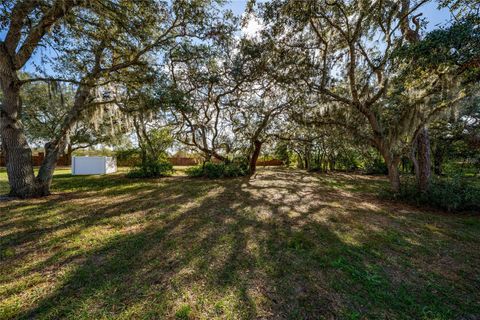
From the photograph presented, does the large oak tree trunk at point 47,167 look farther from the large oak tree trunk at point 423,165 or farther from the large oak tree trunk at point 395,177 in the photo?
the large oak tree trunk at point 423,165

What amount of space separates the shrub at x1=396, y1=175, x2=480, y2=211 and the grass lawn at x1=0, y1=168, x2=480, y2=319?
36cm

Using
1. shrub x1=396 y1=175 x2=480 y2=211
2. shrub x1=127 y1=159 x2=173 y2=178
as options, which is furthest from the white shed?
shrub x1=396 y1=175 x2=480 y2=211

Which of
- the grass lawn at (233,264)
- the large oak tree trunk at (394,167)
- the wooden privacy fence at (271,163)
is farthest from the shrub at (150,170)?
the wooden privacy fence at (271,163)

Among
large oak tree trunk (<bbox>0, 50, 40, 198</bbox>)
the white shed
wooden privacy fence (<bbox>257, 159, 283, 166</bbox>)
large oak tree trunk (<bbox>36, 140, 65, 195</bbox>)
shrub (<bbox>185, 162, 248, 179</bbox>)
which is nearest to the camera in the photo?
large oak tree trunk (<bbox>0, 50, 40, 198</bbox>)

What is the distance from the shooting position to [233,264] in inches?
76.0

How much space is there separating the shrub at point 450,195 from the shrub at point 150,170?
8.09 metres

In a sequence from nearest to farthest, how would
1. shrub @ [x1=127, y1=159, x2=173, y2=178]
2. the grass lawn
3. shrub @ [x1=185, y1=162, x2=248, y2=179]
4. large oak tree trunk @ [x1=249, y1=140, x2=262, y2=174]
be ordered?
the grass lawn
shrub @ [x1=127, y1=159, x2=173, y2=178]
shrub @ [x1=185, y1=162, x2=248, y2=179]
large oak tree trunk @ [x1=249, y1=140, x2=262, y2=174]

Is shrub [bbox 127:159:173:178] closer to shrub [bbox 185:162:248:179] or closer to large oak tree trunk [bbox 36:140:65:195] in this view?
shrub [bbox 185:162:248:179]

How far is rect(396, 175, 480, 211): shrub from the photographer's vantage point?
389cm

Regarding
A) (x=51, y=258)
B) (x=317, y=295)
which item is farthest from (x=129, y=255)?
(x=317, y=295)

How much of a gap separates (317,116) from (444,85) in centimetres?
301

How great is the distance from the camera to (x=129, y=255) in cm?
205

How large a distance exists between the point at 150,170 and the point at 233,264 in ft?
22.9

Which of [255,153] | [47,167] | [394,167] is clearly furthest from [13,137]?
[394,167]
